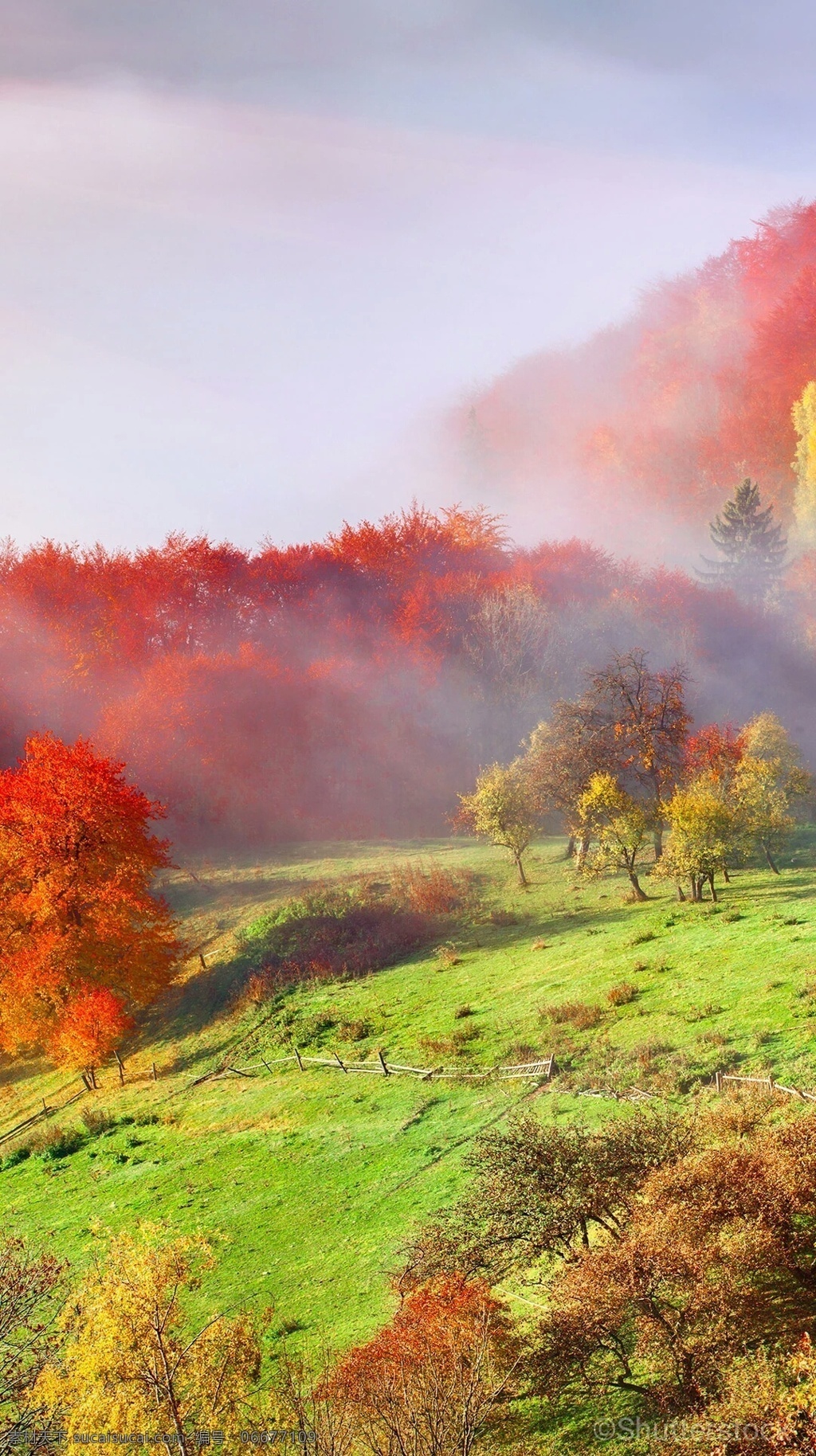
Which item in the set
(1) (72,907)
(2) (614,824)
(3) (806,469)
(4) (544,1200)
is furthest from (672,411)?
(4) (544,1200)

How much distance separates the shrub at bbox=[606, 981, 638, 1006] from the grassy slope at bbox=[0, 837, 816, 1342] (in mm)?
354

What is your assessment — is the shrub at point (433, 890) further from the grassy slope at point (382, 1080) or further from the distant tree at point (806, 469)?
the distant tree at point (806, 469)

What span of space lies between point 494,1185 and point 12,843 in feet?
117

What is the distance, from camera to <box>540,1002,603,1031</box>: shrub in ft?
98.9

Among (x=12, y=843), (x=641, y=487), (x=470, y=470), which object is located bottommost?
(x=12, y=843)

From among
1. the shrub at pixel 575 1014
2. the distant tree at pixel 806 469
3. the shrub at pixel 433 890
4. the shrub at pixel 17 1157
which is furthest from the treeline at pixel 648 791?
the distant tree at pixel 806 469

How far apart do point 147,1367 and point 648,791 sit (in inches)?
2049

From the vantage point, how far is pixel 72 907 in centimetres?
4550

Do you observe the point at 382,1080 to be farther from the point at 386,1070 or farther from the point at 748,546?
the point at 748,546

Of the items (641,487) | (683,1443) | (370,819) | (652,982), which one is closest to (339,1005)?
(652,982)

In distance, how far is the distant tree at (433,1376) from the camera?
1206 cm

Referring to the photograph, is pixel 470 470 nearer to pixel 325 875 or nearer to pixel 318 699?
pixel 318 699

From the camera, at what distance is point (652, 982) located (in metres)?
31.9

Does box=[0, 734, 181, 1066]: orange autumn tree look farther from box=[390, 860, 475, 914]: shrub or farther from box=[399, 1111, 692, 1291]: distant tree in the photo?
box=[399, 1111, 692, 1291]: distant tree
